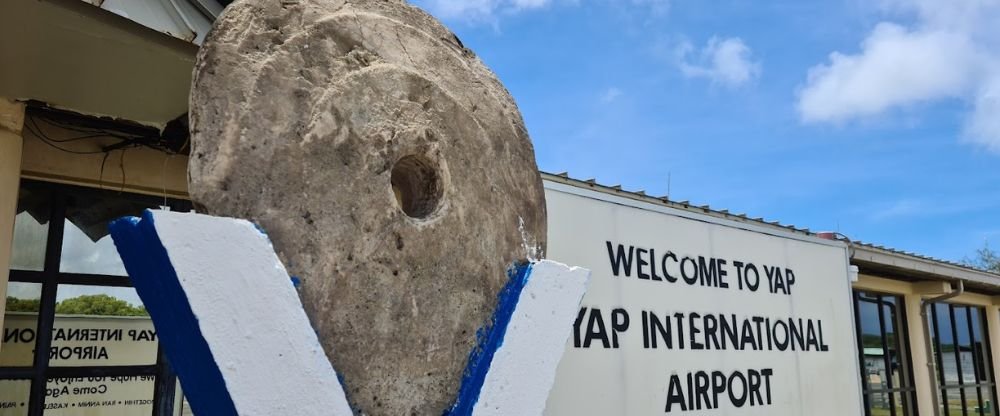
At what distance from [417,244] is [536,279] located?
0.50m

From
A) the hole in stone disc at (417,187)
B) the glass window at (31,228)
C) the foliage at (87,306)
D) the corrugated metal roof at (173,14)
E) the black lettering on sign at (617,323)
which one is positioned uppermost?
the corrugated metal roof at (173,14)

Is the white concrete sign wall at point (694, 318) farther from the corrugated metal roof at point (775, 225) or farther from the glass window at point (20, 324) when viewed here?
the glass window at point (20, 324)

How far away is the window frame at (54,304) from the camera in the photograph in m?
4.35

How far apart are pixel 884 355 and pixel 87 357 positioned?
30.4 feet

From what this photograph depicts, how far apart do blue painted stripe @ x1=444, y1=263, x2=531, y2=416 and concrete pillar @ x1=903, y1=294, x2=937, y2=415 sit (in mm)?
9582

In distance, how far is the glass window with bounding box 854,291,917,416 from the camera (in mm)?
9695

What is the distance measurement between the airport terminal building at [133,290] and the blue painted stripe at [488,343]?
4.71 ft

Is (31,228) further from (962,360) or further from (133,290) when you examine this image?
(962,360)

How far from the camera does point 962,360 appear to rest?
12.3m

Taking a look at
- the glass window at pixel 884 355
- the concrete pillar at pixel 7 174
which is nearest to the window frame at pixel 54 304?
the concrete pillar at pixel 7 174

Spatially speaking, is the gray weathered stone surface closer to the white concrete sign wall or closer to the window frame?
the white concrete sign wall

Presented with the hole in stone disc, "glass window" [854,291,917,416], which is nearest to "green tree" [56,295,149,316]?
the hole in stone disc

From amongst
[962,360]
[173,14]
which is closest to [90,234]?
[173,14]

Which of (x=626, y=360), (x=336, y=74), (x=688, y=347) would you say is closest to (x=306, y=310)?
(x=336, y=74)
